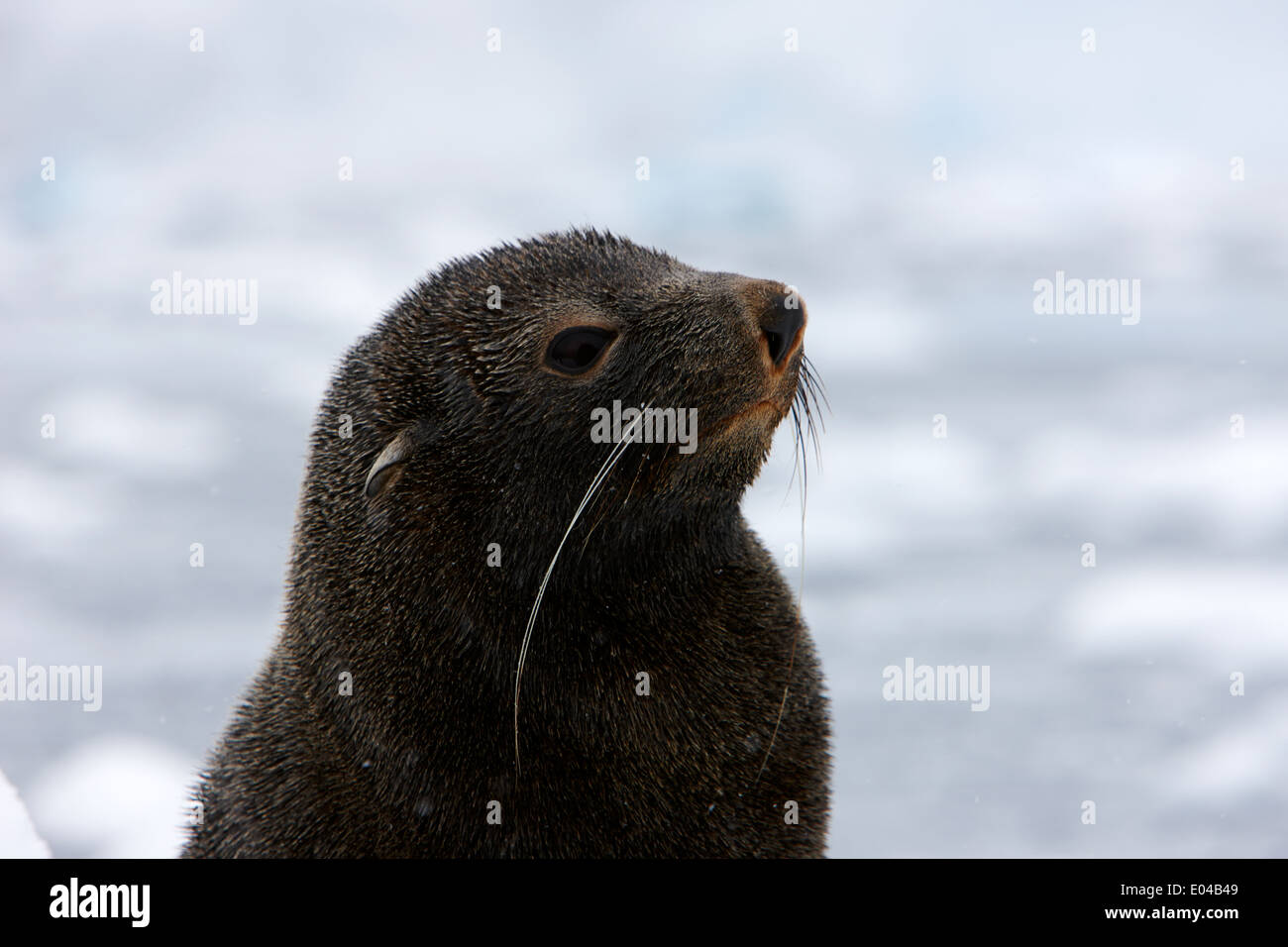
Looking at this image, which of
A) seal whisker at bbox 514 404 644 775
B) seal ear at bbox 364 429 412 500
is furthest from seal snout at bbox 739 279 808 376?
seal ear at bbox 364 429 412 500

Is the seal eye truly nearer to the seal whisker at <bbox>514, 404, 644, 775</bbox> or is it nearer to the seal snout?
the seal whisker at <bbox>514, 404, 644, 775</bbox>

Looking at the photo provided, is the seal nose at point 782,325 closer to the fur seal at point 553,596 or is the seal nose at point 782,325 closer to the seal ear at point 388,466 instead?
the fur seal at point 553,596

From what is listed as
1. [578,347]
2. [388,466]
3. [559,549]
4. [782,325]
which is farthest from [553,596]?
[782,325]

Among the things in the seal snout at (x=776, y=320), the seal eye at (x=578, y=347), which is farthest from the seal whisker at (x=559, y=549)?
the seal snout at (x=776, y=320)

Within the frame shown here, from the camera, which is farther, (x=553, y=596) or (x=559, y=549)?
(x=553, y=596)

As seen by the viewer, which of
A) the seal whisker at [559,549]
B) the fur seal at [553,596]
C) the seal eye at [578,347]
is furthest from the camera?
the seal eye at [578,347]

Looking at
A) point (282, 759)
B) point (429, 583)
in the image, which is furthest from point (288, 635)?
point (429, 583)

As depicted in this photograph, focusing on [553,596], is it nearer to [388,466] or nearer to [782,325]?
[388,466]
